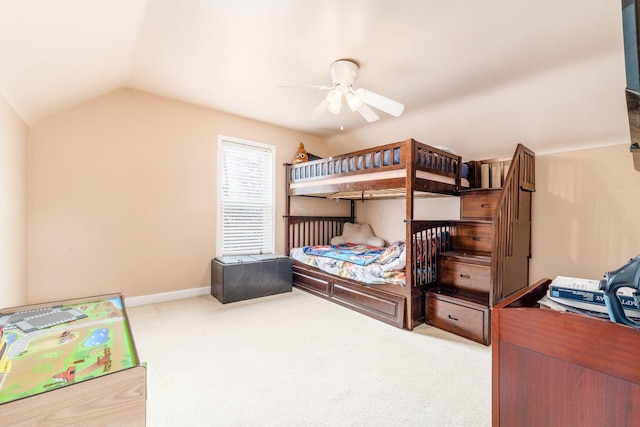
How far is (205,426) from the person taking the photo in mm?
1375

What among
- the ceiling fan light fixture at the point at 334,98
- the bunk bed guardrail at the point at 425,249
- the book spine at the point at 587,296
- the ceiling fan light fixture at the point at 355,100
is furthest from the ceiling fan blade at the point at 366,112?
the book spine at the point at 587,296

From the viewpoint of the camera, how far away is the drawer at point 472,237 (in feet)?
9.41

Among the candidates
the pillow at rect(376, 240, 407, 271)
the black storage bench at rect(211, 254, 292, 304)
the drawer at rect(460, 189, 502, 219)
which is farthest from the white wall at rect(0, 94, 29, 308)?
the drawer at rect(460, 189, 502, 219)

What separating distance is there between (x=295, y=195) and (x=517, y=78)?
3013 millimetres

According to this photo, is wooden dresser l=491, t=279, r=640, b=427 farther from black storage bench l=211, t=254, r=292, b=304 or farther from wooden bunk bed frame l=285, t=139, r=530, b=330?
black storage bench l=211, t=254, r=292, b=304

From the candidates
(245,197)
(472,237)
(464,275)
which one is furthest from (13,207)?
(472,237)

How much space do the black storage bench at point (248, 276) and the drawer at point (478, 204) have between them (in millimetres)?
2387

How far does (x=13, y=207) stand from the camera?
2133 mm

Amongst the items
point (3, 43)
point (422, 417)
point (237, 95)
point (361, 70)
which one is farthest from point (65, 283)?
point (361, 70)

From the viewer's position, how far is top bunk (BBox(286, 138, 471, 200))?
2623mm

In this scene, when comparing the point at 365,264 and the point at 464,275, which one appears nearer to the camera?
the point at 464,275

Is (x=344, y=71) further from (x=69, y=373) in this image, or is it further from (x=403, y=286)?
(x=69, y=373)

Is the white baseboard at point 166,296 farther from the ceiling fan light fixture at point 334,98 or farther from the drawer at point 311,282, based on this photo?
the ceiling fan light fixture at point 334,98

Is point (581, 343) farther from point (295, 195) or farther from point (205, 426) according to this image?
point (295, 195)
